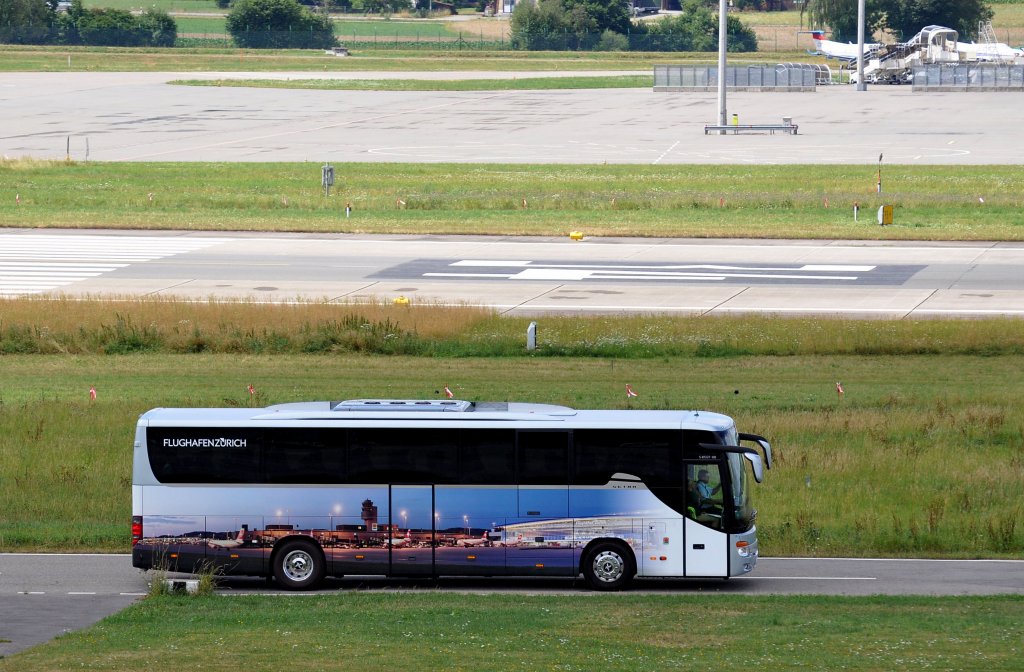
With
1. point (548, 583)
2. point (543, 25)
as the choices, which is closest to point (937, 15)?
point (543, 25)

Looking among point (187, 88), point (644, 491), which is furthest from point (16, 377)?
point (187, 88)

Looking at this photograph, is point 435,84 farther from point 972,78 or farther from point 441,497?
point 441,497

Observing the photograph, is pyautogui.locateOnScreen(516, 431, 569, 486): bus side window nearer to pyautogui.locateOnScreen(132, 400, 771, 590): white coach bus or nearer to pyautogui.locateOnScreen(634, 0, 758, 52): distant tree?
pyautogui.locateOnScreen(132, 400, 771, 590): white coach bus

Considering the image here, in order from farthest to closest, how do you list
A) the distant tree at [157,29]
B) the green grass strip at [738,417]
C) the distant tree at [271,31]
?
the distant tree at [271,31] < the distant tree at [157,29] < the green grass strip at [738,417]

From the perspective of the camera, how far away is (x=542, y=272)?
5369 centimetres

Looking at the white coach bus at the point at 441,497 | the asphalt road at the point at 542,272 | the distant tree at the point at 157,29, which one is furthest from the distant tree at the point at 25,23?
the white coach bus at the point at 441,497

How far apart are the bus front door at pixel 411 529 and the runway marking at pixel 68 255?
98.7 ft

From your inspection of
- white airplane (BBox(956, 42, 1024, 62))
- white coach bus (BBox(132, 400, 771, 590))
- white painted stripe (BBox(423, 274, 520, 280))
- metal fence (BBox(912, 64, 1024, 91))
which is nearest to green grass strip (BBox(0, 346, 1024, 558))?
white coach bus (BBox(132, 400, 771, 590))

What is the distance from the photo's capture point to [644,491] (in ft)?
72.6

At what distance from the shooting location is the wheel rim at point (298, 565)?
2230cm

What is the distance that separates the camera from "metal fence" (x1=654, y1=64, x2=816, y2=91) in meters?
135

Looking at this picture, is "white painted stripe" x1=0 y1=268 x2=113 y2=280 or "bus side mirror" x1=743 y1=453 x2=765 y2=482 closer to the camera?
"bus side mirror" x1=743 y1=453 x2=765 y2=482

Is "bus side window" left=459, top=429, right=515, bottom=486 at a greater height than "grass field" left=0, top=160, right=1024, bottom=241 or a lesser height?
lesser

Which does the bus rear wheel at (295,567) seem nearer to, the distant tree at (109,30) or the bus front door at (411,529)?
the bus front door at (411,529)
